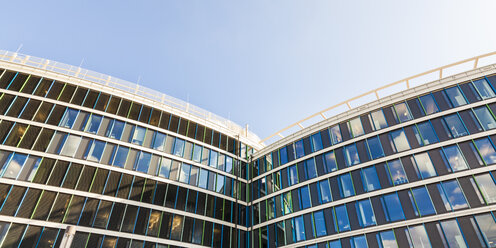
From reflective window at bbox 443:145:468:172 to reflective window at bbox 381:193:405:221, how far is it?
17.5ft

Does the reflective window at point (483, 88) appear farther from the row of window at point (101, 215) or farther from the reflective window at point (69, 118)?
the reflective window at point (69, 118)

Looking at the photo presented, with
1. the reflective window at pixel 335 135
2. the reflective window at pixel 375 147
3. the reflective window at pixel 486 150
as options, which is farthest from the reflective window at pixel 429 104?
the reflective window at pixel 335 135

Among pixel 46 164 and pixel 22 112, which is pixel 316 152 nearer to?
pixel 46 164

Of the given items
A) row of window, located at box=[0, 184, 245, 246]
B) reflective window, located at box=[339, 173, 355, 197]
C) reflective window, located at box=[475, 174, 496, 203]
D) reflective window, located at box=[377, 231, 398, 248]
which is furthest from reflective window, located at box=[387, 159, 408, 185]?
row of window, located at box=[0, 184, 245, 246]

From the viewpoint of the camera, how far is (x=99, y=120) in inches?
1261

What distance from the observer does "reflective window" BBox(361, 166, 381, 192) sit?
2689 centimetres

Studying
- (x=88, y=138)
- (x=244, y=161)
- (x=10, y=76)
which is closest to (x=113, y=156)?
(x=88, y=138)

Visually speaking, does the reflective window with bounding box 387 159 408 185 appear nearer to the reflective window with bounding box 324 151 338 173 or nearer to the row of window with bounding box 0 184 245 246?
the reflective window with bounding box 324 151 338 173

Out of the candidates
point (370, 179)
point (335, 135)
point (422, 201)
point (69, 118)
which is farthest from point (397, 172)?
point (69, 118)

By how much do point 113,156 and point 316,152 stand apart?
2299 cm

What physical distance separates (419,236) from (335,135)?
13274mm

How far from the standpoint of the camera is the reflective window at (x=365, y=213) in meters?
25.5

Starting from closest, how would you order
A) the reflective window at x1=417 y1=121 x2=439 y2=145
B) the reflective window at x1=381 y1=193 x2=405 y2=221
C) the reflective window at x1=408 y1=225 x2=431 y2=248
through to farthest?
the reflective window at x1=408 y1=225 x2=431 y2=248 < the reflective window at x1=381 y1=193 x2=405 y2=221 < the reflective window at x1=417 y1=121 x2=439 y2=145

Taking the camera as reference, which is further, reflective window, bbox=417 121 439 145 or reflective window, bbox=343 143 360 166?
reflective window, bbox=343 143 360 166
